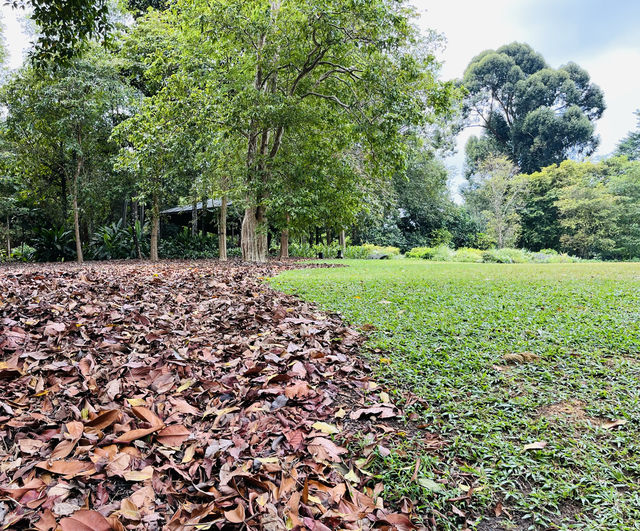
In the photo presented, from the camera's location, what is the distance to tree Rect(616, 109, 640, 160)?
2864cm

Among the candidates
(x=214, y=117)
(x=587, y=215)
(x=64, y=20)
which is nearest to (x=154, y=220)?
(x=214, y=117)

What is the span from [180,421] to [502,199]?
944 inches

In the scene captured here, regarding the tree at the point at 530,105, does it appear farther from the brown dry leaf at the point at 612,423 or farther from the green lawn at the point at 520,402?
the brown dry leaf at the point at 612,423

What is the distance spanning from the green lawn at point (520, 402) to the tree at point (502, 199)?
A: 19540mm

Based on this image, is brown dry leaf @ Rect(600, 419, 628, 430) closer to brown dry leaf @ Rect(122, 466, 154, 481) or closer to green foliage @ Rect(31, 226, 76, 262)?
brown dry leaf @ Rect(122, 466, 154, 481)

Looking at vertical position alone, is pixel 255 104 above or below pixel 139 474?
above

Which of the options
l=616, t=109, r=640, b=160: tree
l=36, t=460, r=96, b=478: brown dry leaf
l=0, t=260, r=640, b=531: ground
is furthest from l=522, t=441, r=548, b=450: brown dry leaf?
l=616, t=109, r=640, b=160: tree

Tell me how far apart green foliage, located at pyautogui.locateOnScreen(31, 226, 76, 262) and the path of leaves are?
38.7 feet

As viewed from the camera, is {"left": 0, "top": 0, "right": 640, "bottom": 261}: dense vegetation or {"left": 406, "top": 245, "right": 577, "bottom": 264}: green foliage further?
{"left": 406, "top": 245, "right": 577, "bottom": 264}: green foliage

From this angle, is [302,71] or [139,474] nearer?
[139,474]

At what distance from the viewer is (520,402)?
2045 mm

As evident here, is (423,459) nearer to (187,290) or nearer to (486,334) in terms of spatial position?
(486,334)

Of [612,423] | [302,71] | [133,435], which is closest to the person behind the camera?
[133,435]

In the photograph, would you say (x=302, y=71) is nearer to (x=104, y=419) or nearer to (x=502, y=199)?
(x=104, y=419)
